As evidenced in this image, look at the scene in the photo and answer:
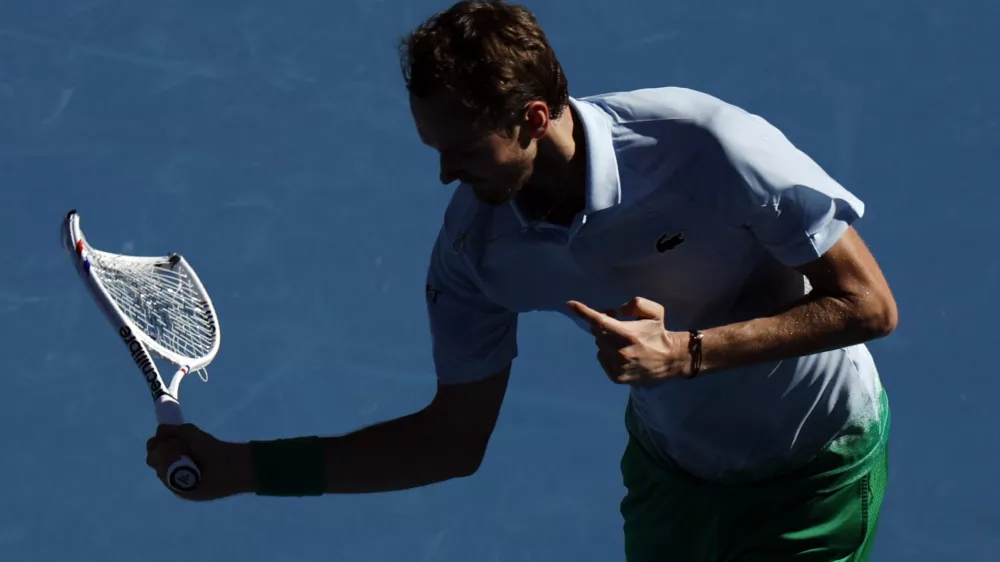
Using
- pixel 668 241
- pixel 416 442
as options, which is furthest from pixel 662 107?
pixel 416 442

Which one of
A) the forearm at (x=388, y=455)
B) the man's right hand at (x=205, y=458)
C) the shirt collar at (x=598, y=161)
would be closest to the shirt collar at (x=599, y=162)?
the shirt collar at (x=598, y=161)

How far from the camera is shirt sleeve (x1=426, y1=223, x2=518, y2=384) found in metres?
3.36

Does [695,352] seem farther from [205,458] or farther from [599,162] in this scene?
[205,458]

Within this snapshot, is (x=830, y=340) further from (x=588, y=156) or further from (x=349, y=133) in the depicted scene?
(x=349, y=133)

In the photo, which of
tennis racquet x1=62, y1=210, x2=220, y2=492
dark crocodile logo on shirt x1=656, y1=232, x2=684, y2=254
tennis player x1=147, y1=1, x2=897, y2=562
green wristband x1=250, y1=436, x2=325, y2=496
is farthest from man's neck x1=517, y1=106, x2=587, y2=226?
tennis racquet x1=62, y1=210, x2=220, y2=492

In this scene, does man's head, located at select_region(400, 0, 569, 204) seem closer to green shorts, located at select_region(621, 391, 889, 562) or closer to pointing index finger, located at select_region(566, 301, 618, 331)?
pointing index finger, located at select_region(566, 301, 618, 331)

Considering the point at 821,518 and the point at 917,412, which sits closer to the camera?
the point at 821,518

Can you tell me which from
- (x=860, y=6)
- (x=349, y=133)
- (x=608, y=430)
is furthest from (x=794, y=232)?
(x=860, y=6)

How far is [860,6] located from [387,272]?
7.92 feet

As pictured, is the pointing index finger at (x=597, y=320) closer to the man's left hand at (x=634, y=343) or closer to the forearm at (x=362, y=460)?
the man's left hand at (x=634, y=343)

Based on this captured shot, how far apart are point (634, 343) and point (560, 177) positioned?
0.45 metres

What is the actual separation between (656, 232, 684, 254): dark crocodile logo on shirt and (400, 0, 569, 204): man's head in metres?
0.32

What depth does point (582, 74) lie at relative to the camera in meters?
6.81

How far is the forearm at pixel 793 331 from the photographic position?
2965 mm
